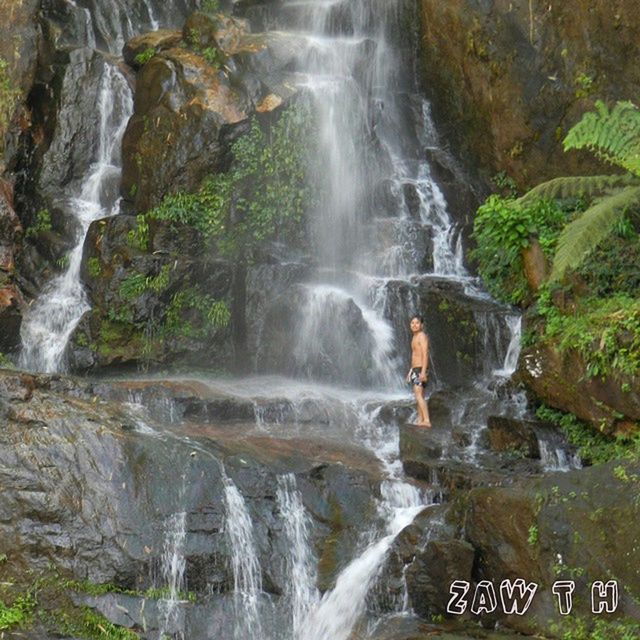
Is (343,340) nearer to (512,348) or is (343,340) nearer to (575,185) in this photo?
(512,348)

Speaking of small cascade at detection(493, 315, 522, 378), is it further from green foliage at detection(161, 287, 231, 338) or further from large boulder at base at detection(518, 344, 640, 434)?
green foliage at detection(161, 287, 231, 338)

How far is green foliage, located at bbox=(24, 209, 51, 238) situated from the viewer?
585 inches

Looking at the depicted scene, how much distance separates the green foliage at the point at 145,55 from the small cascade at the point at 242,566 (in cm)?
964

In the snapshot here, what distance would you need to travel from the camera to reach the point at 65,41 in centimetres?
1733

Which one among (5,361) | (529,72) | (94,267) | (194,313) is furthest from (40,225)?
(529,72)

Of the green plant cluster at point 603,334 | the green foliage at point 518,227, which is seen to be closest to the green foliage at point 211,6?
the green foliage at point 518,227

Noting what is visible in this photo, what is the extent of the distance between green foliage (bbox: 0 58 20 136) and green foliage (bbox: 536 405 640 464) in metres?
9.55

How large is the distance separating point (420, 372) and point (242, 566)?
398 centimetres

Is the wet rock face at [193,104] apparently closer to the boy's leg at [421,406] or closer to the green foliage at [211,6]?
the green foliage at [211,6]

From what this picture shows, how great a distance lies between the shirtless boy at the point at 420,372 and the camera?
11273mm

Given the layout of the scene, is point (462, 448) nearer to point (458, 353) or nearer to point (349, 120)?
point (458, 353)

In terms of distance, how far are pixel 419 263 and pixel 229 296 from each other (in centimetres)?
311

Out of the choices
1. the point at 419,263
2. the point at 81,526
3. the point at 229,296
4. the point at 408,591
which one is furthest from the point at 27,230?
the point at 408,591

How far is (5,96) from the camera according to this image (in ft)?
47.9
